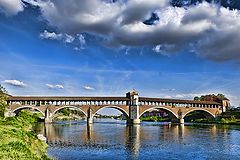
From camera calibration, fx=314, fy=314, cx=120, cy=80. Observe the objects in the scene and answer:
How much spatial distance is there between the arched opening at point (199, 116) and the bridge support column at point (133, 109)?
69.7 ft

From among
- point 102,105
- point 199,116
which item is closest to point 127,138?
point 102,105

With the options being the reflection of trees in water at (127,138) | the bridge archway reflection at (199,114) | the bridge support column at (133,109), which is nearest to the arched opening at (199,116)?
the bridge archway reflection at (199,114)

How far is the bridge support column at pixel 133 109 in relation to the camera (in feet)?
350

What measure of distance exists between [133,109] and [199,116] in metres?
37.7

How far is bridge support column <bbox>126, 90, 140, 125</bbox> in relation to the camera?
10669 cm

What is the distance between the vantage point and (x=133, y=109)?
109 metres

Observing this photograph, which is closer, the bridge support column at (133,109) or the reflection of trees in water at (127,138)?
the reflection of trees in water at (127,138)

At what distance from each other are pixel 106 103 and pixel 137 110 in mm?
11084

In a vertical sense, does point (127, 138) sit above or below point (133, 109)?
below

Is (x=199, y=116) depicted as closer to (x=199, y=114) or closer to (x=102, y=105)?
(x=199, y=114)

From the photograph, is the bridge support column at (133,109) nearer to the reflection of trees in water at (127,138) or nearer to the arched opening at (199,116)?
the arched opening at (199,116)

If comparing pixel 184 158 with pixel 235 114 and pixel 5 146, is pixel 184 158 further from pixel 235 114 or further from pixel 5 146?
pixel 235 114

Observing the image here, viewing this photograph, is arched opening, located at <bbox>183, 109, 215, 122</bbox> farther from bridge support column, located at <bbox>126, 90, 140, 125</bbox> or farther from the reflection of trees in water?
the reflection of trees in water

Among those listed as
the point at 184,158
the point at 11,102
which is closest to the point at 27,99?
the point at 11,102
